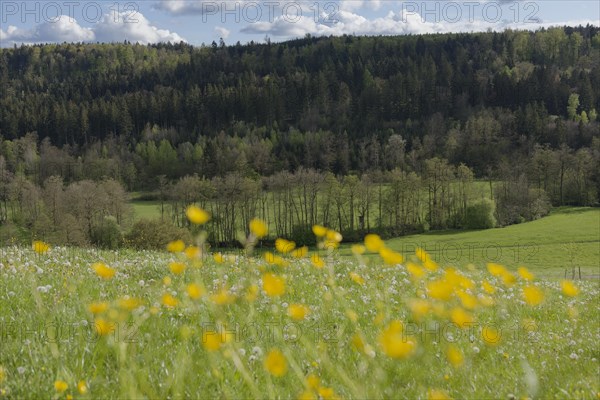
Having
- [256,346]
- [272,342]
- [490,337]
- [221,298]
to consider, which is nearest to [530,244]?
[490,337]

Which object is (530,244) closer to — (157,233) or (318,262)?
(157,233)

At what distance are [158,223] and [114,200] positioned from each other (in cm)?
2381

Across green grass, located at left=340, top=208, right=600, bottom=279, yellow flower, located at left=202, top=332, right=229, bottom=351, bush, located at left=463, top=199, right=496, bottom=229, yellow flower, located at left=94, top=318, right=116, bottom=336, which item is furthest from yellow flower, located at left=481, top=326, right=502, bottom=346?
bush, located at left=463, top=199, right=496, bottom=229

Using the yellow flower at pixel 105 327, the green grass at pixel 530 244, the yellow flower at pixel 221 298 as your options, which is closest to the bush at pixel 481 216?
the green grass at pixel 530 244

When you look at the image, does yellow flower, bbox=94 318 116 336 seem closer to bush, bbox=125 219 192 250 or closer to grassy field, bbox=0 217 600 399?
grassy field, bbox=0 217 600 399

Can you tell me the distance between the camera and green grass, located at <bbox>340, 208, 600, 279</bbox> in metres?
69.7

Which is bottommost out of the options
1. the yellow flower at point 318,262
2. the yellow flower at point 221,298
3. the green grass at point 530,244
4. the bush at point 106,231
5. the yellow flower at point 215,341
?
the green grass at point 530,244

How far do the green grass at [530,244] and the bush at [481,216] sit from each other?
4.50 m

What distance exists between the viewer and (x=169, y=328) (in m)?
6.69

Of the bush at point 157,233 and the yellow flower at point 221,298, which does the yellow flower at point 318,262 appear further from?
the bush at point 157,233

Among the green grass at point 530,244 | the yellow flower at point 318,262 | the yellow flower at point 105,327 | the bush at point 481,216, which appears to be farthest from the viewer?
the bush at point 481,216

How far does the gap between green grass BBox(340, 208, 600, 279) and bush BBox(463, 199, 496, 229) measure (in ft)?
14.8

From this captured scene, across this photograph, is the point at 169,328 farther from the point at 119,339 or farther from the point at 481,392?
the point at 481,392

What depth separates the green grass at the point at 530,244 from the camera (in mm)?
69688
